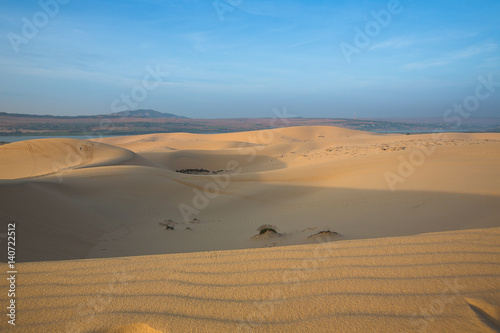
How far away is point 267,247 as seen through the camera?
3.42 m

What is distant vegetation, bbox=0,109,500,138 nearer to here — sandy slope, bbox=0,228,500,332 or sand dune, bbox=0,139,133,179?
sand dune, bbox=0,139,133,179

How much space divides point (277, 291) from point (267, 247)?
58.5 inches

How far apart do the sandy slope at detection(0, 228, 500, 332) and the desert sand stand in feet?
0.04

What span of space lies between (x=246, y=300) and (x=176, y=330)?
0.49 m

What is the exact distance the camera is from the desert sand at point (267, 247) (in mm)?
1703

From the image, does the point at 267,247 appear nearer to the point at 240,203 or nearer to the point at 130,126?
the point at 240,203

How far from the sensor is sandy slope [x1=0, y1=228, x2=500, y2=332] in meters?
1.63

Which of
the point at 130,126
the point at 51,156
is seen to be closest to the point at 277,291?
the point at 51,156

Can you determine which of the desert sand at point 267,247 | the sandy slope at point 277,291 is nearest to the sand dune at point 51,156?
the desert sand at point 267,247

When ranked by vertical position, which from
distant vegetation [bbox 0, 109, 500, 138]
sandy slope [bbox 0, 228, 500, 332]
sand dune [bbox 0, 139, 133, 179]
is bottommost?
sandy slope [bbox 0, 228, 500, 332]

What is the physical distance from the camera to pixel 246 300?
186 cm

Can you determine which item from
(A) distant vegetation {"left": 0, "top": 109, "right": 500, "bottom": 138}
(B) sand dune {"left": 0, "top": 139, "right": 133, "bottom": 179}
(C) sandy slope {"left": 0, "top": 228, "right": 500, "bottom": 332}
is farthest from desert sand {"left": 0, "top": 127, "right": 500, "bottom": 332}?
(A) distant vegetation {"left": 0, "top": 109, "right": 500, "bottom": 138}

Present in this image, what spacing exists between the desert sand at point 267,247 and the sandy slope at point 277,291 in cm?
1

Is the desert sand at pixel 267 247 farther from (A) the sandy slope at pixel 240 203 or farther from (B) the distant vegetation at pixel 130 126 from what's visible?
(B) the distant vegetation at pixel 130 126
